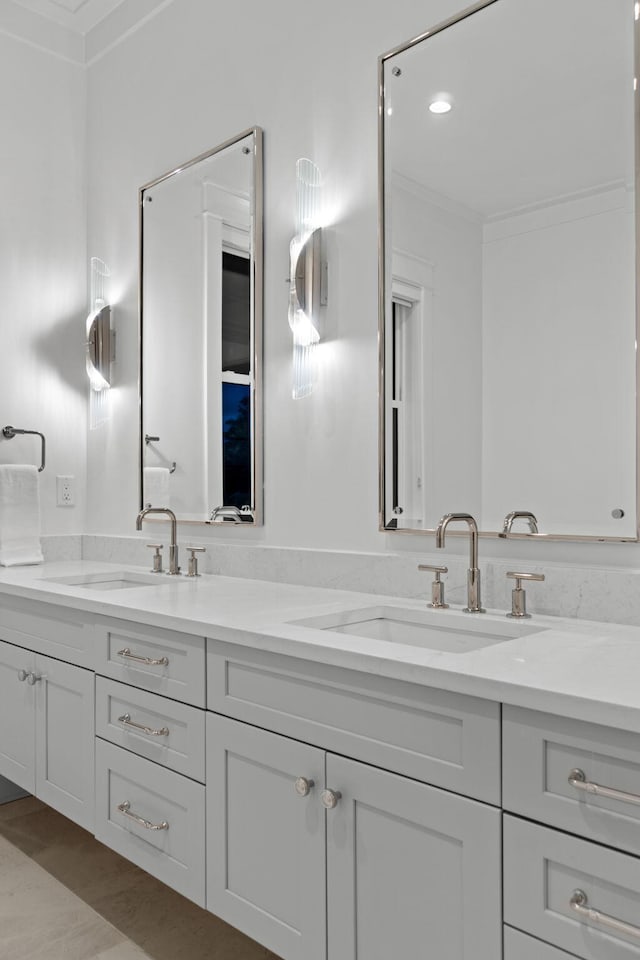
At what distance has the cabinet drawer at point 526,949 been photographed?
969mm

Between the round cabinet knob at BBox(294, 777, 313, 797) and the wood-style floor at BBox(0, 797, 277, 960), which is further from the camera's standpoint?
the wood-style floor at BBox(0, 797, 277, 960)

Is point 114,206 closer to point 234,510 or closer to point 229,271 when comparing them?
point 229,271

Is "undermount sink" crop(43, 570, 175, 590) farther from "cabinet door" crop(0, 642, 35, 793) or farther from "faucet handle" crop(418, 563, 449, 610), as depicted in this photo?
"faucet handle" crop(418, 563, 449, 610)

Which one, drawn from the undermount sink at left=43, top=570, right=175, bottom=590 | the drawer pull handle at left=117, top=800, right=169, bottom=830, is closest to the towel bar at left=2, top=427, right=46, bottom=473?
the undermount sink at left=43, top=570, right=175, bottom=590

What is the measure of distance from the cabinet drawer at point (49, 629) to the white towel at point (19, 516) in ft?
1.35

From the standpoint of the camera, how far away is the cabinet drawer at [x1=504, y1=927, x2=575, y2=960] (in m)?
0.97

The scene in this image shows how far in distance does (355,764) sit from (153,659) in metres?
0.61

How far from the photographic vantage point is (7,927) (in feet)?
6.09

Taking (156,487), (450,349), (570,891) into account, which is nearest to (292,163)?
(450,349)

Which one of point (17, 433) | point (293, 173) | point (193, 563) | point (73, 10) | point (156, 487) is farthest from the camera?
point (73, 10)

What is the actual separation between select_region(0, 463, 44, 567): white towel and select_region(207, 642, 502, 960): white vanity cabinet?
4.49 ft

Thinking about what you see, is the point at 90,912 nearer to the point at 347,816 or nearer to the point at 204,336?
the point at 347,816

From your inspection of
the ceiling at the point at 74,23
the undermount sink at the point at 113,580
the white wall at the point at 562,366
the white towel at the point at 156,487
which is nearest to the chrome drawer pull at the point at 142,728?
the undermount sink at the point at 113,580

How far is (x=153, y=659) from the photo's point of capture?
165cm
